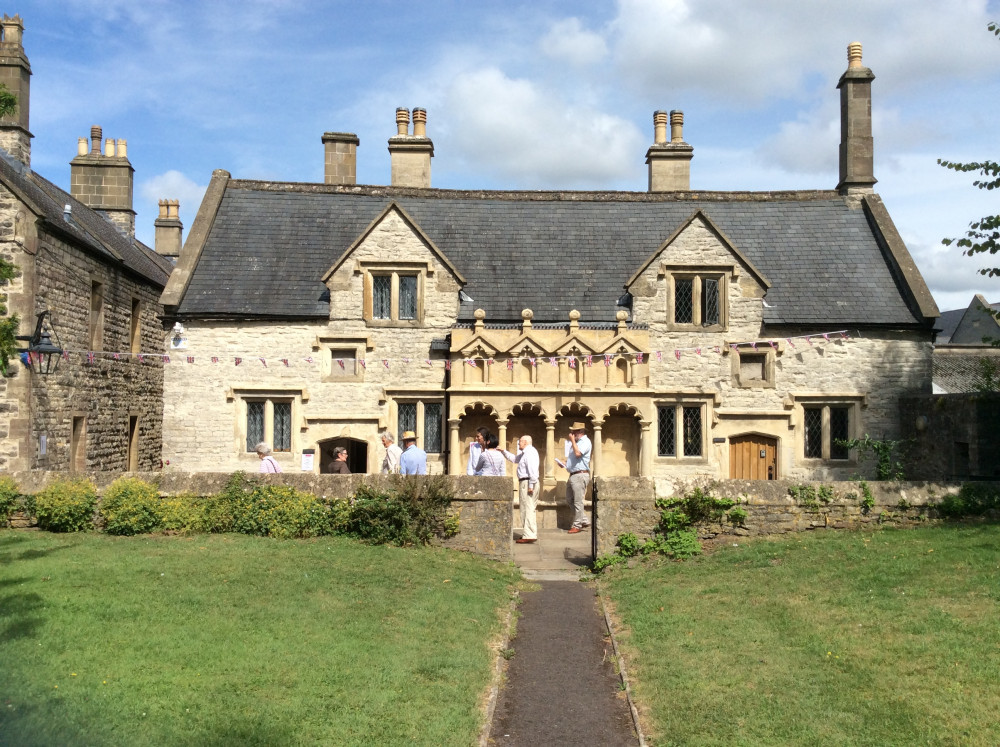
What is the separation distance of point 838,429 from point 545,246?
375 inches

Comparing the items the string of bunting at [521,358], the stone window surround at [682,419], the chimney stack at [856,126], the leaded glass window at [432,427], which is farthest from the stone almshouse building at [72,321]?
the chimney stack at [856,126]

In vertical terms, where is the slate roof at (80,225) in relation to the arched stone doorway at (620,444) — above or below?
above

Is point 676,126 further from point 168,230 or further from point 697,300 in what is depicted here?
point 168,230

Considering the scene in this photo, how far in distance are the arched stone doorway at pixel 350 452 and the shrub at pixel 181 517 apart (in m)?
8.04

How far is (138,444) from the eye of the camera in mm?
25250

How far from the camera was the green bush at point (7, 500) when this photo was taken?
14.3m

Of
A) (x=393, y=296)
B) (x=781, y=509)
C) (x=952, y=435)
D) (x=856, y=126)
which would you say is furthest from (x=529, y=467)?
(x=856, y=126)

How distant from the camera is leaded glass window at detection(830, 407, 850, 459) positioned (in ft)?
74.7

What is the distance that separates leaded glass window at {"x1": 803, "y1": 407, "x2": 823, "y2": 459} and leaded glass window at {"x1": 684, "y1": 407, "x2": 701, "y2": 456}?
2.90 m

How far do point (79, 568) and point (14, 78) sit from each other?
16.4m

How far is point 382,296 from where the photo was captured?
895 inches

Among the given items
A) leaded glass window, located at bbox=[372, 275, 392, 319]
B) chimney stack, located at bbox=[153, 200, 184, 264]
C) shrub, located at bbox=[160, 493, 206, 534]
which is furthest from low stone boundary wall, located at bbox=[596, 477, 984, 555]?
chimney stack, located at bbox=[153, 200, 184, 264]

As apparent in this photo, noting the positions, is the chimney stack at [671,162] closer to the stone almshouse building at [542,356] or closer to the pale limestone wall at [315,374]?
the stone almshouse building at [542,356]

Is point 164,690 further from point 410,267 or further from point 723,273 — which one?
point 723,273
